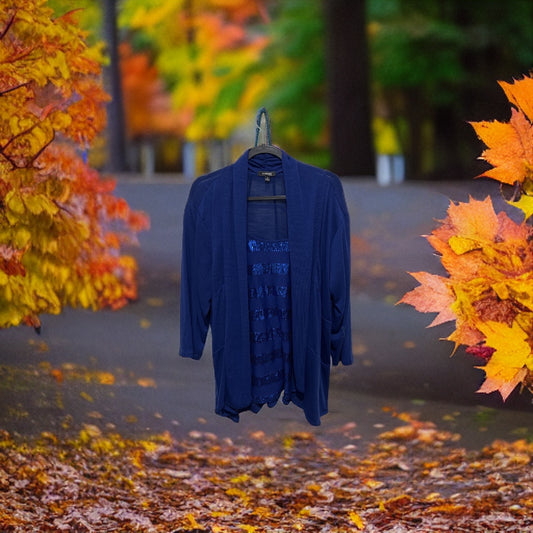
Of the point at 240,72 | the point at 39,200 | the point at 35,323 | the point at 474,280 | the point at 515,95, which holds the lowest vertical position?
the point at 35,323

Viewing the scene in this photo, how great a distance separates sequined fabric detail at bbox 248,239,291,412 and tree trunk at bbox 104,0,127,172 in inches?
129

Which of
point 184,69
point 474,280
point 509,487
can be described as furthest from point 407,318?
point 184,69

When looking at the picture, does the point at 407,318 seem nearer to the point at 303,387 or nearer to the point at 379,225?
the point at 379,225

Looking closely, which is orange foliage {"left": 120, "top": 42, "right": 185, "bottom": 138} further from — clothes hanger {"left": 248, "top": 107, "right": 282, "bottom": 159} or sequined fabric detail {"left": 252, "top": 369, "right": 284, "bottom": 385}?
sequined fabric detail {"left": 252, "top": 369, "right": 284, "bottom": 385}

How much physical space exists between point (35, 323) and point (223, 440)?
43.5 inches

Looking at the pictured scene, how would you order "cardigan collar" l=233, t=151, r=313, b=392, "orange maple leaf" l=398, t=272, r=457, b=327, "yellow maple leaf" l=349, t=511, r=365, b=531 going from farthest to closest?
"yellow maple leaf" l=349, t=511, r=365, b=531 < "cardigan collar" l=233, t=151, r=313, b=392 < "orange maple leaf" l=398, t=272, r=457, b=327

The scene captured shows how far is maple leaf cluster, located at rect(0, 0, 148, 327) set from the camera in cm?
365

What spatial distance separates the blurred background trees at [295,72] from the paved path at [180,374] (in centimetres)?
344

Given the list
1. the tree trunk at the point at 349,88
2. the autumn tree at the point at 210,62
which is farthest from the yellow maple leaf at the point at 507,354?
the autumn tree at the point at 210,62

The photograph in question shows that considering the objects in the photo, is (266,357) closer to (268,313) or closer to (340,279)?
(268,313)

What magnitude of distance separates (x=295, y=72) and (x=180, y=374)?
619 cm

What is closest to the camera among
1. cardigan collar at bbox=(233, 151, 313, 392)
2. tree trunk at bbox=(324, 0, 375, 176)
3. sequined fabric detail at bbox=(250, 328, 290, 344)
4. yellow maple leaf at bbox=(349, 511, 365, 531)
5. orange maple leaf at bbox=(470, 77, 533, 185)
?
orange maple leaf at bbox=(470, 77, 533, 185)

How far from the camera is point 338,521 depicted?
12.9 feet

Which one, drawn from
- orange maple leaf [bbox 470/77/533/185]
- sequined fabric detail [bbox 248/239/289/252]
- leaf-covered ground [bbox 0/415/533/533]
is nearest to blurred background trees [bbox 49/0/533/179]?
leaf-covered ground [bbox 0/415/533/533]
